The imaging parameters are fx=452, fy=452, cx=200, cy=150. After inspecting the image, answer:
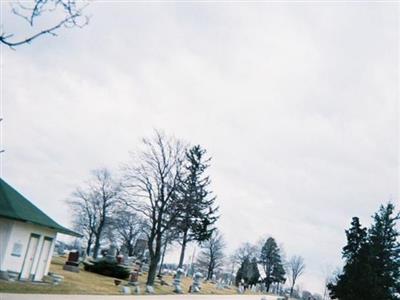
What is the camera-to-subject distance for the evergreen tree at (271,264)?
86.4m

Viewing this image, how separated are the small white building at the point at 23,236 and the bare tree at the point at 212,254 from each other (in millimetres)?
47757

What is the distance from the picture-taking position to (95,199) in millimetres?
66188

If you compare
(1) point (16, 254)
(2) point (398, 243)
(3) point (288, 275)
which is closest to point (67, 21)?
(1) point (16, 254)

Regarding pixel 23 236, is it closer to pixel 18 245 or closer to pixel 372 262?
pixel 18 245

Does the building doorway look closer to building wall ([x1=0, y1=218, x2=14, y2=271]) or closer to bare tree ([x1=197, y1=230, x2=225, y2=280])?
building wall ([x1=0, y1=218, x2=14, y2=271])

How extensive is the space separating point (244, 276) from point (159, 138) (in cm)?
4811

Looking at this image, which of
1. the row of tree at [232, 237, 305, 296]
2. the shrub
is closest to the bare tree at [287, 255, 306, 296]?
the row of tree at [232, 237, 305, 296]

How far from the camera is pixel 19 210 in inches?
924

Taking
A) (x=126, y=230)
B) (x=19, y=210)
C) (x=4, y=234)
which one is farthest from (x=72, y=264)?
(x=126, y=230)

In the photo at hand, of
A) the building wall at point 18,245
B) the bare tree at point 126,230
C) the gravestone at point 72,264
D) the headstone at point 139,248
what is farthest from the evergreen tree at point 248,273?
the building wall at point 18,245

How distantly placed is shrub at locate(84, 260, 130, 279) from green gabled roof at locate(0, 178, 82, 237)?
38.6 ft

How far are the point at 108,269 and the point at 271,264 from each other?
181ft

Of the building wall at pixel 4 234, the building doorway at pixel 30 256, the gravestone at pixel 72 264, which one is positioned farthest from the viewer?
the gravestone at pixel 72 264

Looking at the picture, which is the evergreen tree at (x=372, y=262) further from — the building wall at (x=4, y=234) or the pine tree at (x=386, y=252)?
the building wall at (x=4, y=234)
